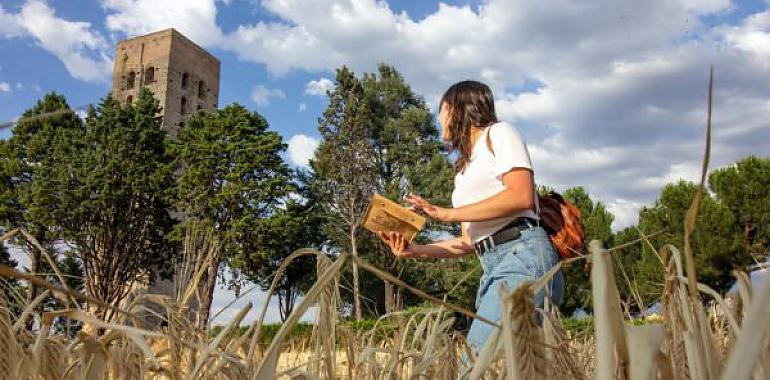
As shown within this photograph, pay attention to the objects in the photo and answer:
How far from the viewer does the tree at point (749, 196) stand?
17453 mm

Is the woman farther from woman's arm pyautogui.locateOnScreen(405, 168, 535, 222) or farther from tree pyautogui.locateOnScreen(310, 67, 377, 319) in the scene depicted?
tree pyautogui.locateOnScreen(310, 67, 377, 319)

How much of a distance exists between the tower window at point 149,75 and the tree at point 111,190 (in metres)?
10.3

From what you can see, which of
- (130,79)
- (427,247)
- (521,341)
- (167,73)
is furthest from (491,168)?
(130,79)

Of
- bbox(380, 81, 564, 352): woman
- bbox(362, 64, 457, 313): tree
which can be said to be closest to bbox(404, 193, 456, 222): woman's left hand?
bbox(380, 81, 564, 352): woman

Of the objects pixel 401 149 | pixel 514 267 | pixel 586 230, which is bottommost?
pixel 514 267

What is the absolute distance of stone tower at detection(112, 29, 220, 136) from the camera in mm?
27500

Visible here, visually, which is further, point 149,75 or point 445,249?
point 149,75

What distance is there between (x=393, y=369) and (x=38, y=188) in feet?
58.1

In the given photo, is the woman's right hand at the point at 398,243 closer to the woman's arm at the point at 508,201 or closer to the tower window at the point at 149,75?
the woman's arm at the point at 508,201

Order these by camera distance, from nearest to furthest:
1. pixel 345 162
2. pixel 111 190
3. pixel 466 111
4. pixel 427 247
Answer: pixel 466 111, pixel 427 247, pixel 111 190, pixel 345 162

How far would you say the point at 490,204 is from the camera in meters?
1.46

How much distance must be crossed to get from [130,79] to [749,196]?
2527cm

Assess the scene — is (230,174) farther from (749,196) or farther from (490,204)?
(490,204)

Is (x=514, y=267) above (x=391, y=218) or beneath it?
beneath
